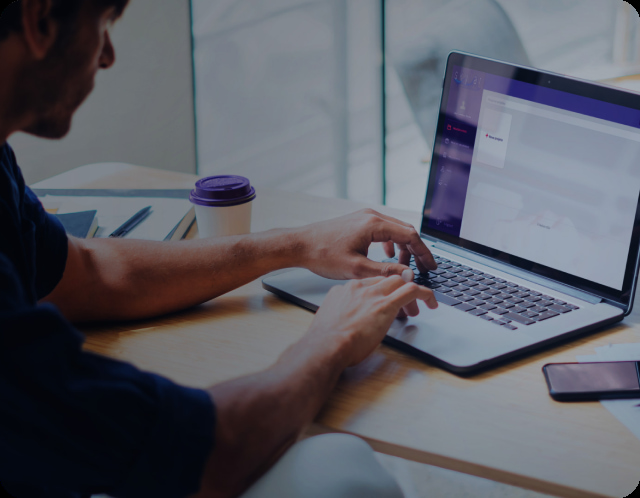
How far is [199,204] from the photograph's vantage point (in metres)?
1.06

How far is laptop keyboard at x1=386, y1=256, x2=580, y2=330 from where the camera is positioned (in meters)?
0.81

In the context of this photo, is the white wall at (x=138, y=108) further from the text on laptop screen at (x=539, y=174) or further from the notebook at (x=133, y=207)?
the text on laptop screen at (x=539, y=174)

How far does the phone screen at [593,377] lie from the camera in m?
0.67

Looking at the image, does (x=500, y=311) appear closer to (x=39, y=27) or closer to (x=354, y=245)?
(x=354, y=245)

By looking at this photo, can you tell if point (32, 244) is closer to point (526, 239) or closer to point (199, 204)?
point (199, 204)

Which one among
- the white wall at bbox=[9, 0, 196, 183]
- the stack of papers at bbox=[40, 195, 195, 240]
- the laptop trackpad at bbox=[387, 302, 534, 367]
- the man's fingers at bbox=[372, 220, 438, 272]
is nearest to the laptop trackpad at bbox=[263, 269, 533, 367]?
the laptop trackpad at bbox=[387, 302, 534, 367]

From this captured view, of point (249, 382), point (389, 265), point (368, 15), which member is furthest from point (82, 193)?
point (368, 15)

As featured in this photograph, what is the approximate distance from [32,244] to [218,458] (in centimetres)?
45

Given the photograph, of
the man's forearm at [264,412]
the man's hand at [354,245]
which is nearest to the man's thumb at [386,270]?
the man's hand at [354,245]

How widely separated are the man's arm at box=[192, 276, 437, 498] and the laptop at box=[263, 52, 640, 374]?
52mm

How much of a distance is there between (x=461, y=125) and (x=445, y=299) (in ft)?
0.96

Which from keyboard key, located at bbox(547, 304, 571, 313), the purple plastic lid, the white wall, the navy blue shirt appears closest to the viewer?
the navy blue shirt

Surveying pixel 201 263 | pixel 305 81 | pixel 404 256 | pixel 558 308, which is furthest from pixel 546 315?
pixel 305 81

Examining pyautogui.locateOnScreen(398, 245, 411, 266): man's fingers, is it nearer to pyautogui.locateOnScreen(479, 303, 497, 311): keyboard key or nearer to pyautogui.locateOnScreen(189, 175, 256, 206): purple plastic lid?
pyautogui.locateOnScreen(479, 303, 497, 311): keyboard key
